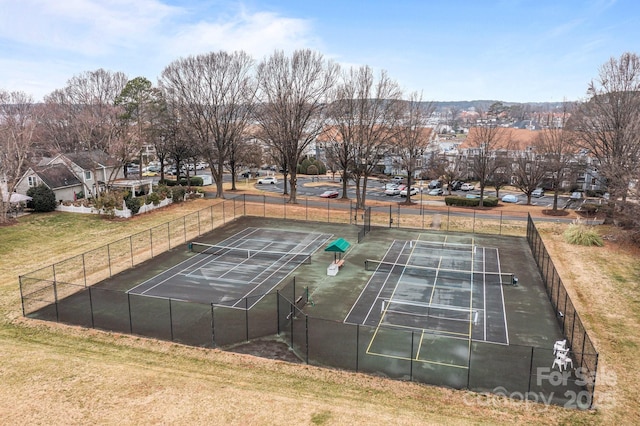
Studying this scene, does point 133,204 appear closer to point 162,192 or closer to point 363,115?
point 162,192

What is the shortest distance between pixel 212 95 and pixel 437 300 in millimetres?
36379

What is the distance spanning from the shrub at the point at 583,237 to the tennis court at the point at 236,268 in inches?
689

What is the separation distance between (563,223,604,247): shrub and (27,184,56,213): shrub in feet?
141

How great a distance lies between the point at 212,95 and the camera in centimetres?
Result: 5012

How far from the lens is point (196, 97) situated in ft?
164

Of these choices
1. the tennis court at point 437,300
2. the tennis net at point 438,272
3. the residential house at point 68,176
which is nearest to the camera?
the tennis court at point 437,300

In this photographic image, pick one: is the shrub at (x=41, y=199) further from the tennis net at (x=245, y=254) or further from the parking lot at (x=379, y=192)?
the parking lot at (x=379, y=192)

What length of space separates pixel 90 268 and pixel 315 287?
1393cm

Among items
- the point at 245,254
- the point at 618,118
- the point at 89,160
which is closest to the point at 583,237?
the point at 618,118

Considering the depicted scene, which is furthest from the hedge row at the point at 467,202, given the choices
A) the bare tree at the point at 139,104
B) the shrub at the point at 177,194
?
the bare tree at the point at 139,104

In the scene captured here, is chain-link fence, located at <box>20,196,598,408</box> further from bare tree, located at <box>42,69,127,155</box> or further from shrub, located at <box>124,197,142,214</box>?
bare tree, located at <box>42,69,127,155</box>

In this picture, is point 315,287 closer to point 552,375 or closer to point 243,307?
point 243,307

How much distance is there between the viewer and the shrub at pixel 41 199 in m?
41.3

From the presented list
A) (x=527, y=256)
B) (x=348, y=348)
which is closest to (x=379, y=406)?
(x=348, y=348)
